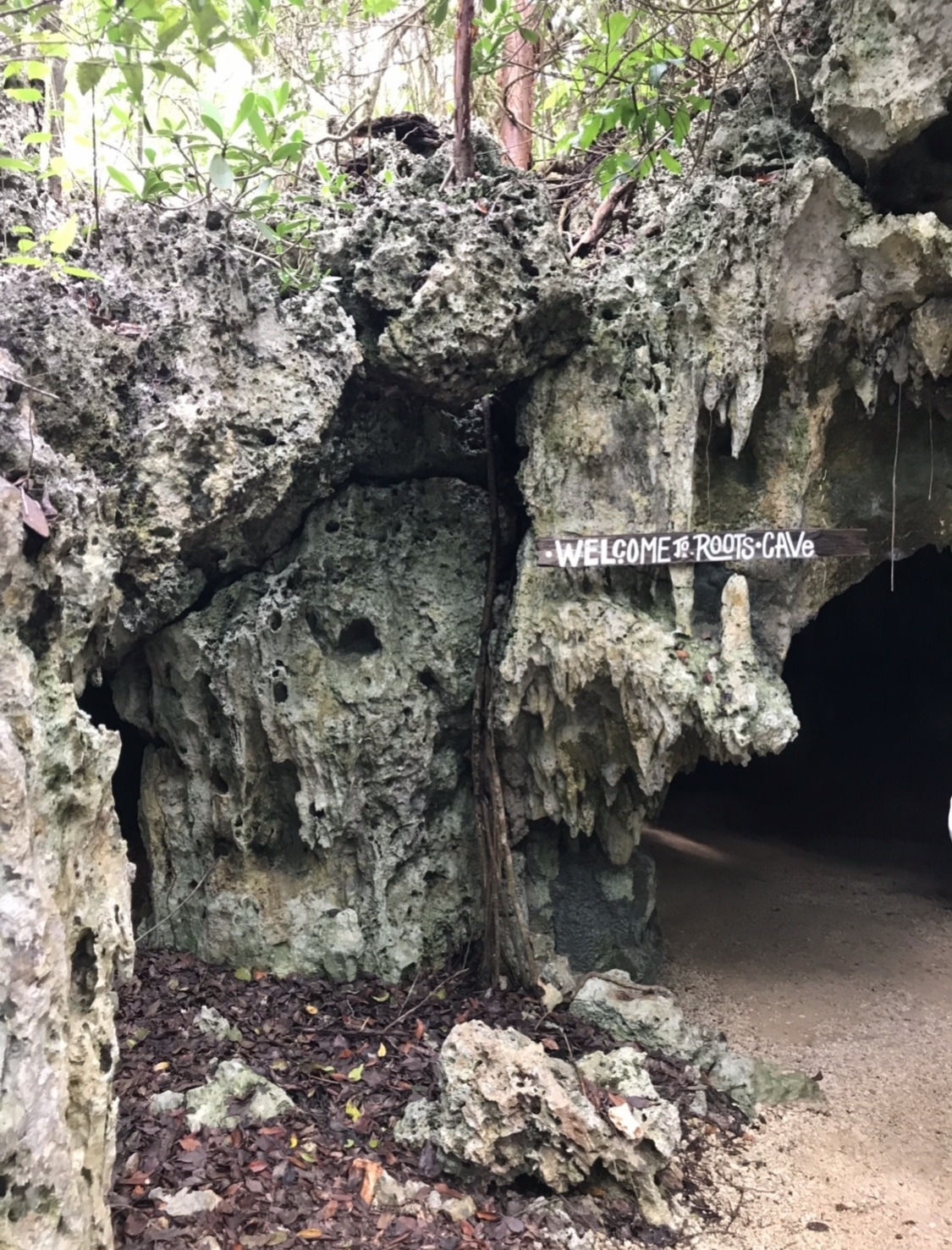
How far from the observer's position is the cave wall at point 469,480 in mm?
3822

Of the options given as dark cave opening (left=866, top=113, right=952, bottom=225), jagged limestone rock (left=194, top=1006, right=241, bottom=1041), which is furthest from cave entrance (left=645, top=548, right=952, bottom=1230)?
dark cave opening (left=866, top=113, right=952, bottom=225)

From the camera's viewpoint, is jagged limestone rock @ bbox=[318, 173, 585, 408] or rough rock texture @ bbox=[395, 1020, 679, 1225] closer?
rough rock texture @ bbox=[395, 1020, 679, 1225]

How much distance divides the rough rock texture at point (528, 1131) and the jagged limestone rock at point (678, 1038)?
2.65ft

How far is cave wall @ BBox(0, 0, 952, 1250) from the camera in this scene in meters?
3.82

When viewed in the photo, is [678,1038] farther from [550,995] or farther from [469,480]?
[469,480]

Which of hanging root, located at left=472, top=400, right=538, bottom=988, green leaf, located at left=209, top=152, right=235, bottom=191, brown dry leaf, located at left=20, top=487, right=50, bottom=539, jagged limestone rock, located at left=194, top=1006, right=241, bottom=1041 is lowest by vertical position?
jagged limestone rock, located at left=194, top=1006, right=241, bottom=1041

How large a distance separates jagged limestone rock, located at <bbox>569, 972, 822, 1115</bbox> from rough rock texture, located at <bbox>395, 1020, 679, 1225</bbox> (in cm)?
81

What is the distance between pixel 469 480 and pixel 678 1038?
10.3ft

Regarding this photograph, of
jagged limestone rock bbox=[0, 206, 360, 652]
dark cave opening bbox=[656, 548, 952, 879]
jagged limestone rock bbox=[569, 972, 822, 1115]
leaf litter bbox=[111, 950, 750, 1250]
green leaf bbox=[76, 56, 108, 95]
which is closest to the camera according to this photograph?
green leaf bbox=[76, 56, 108, 95]

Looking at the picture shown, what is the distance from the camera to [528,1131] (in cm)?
331

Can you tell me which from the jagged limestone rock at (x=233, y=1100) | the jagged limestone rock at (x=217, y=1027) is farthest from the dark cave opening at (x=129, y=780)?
the jagged limestone rock at (x=233, y=1100)

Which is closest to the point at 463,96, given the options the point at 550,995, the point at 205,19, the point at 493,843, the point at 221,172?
the point at 221,172

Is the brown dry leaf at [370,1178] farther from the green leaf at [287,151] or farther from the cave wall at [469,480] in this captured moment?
the green leaf at [287,151]

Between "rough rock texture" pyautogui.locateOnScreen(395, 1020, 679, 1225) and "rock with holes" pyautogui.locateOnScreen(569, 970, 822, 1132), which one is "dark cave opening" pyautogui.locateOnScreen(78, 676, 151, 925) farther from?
"rock with holes" pyautogui.locateOnScreen(569, 970, 822, 1132)
